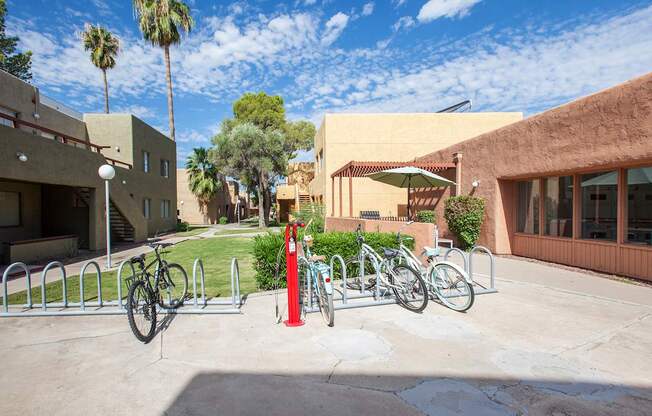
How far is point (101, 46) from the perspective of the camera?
27922mm

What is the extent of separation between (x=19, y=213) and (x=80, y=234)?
6.61ft

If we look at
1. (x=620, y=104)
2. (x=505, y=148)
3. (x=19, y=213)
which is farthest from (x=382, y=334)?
(x=19, y=213)

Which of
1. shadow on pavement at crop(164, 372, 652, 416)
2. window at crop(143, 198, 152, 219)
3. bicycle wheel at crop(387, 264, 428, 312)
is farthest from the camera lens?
window at crop(143, 198, 152, 219)

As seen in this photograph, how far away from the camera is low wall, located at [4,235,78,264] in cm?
972

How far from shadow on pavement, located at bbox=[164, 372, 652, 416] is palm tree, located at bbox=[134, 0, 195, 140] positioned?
27923 mm

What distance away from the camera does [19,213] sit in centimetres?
1237

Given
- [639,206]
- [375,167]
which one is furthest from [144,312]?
[375,167]

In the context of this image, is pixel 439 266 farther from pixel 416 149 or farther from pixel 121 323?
pixel 416 149

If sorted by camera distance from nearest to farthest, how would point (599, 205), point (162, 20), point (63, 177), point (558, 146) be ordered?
point (599, 205) < point (558, 146) < point (63, 177) < point (162, 20)

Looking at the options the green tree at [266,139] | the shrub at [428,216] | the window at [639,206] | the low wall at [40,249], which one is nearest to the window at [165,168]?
the green tree at [266,139]

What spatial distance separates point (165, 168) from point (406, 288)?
21255 millimetres

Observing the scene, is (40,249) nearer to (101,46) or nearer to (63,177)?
(63,177)

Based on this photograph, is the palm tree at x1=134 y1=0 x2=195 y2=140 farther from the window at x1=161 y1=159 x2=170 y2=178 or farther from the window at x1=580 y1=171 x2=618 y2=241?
the window at x1=580 y1=171 x2=618 y2=241

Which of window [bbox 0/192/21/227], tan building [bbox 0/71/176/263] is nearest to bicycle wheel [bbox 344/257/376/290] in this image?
tan building [bbox 0/71/176/263]
